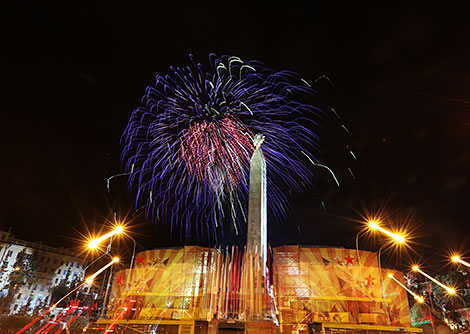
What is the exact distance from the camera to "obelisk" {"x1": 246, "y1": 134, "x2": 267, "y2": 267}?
1455 inches

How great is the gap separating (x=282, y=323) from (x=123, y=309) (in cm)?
1775

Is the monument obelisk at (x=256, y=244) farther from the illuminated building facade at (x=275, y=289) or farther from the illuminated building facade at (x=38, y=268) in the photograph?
the illuminated building facade at (x=38, y=268)

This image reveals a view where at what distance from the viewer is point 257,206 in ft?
127

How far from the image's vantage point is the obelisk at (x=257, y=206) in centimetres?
3697

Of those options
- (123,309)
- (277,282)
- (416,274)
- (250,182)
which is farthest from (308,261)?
(416,274)

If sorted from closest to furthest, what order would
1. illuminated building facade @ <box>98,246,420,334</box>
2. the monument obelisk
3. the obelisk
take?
illuminated building facade @ <box>98,246,420,334</box> < the monument obelisk < the obelisk

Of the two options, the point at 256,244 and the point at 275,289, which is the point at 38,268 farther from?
the point at 275,289

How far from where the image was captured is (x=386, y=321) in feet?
99.7

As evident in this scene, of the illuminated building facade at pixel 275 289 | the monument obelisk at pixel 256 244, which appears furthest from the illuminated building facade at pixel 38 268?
the monument obelisk at pixel 256 244

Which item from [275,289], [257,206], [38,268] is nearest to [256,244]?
[257,206]

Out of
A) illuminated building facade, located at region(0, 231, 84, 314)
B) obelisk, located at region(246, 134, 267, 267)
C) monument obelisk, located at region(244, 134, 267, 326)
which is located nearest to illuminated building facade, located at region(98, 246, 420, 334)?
monument obelisk, located at region(244, 134, 267, 326)

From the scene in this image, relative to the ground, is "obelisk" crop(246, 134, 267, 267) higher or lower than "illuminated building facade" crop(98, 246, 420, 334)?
higher

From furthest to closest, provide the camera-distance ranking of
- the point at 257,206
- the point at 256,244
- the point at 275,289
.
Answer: the point at 257,206, the point at 256,244, the point at 275,289

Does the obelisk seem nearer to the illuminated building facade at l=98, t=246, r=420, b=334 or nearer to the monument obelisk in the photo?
the monument obelisk
